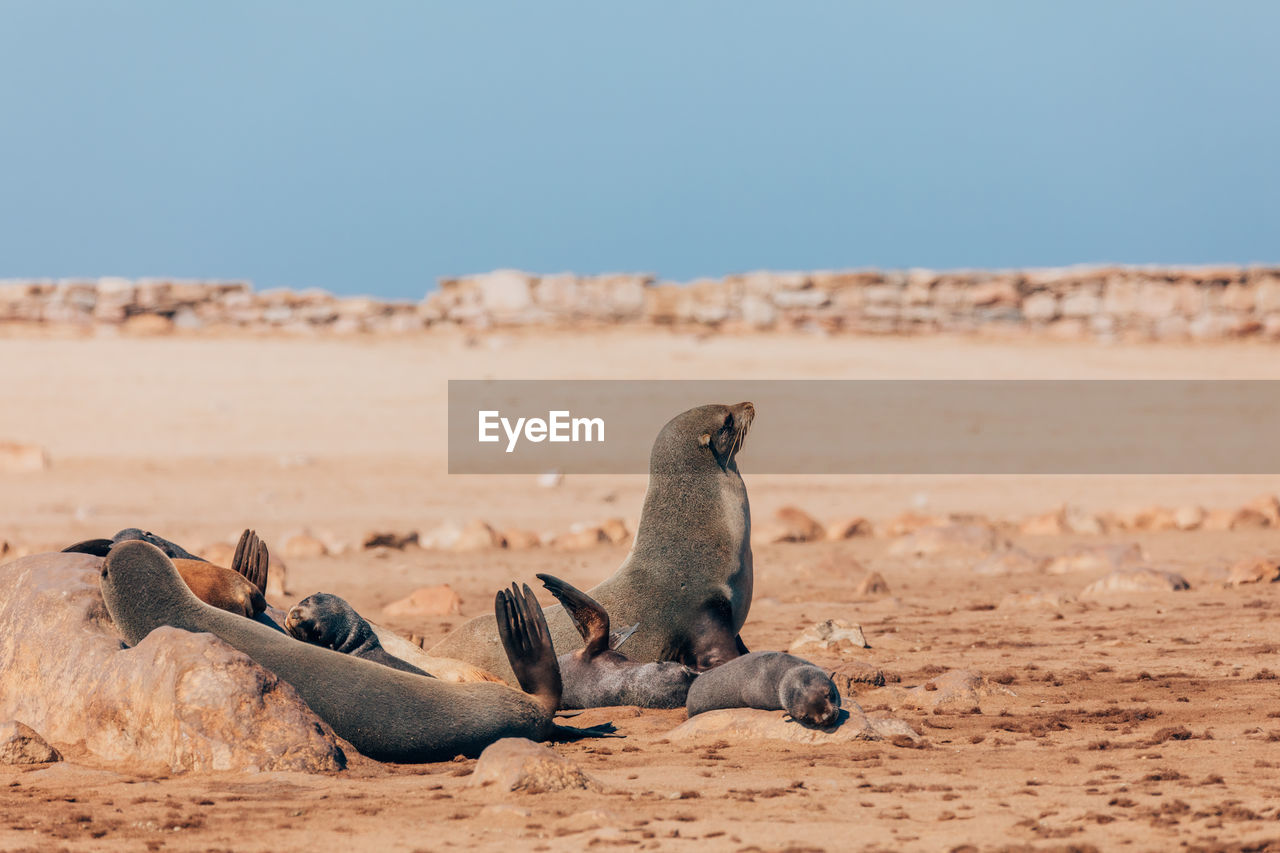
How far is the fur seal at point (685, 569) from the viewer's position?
7812mm

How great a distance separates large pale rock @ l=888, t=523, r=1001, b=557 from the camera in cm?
1375

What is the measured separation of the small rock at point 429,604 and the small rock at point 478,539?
146 inches

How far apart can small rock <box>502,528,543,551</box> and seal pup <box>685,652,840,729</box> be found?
26.1 ft

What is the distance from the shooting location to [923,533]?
1416 centimetres

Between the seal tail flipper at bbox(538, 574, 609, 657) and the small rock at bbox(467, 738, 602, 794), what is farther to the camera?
the seal tail flipper at bbox(538, 574, 609, 657)

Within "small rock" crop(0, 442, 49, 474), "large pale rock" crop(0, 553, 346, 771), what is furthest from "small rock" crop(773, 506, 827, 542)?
"large pale rock" crop(0, 553, 346, 771)

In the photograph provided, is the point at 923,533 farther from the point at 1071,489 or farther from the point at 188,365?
the point at 188,365

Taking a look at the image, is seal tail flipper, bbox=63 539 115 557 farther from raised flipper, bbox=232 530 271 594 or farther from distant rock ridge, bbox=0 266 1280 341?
distant rock ridge, bbox=0 266 1280 341

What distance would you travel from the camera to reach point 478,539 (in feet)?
48.6

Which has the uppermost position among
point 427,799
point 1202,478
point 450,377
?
point 450,377

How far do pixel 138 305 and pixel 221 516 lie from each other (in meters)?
8.50

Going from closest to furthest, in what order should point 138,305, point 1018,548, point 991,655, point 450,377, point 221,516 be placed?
1. point 991,655
2. point 1018,548
3. point 221,516
4. point 450,377
5. point 138,305

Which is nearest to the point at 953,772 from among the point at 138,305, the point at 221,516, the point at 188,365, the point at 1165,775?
the point at 1165,775

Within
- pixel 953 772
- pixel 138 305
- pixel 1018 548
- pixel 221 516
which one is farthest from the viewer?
pixel 138 305
